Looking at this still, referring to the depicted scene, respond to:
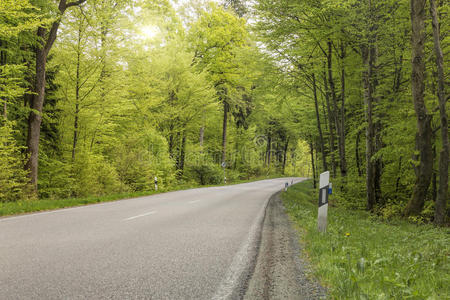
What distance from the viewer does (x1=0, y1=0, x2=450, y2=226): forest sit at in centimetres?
1077

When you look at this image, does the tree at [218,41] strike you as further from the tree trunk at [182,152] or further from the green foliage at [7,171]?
the green foliage at [7,171]

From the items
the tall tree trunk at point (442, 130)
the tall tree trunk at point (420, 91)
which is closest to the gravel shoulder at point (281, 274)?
Result: the tall tree trunk at point (442, 130)

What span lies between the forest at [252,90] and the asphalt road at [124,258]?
21.8 ft

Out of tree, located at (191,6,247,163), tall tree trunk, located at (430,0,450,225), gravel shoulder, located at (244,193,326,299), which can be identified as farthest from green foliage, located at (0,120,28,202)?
tree, located at (191,6,247,163)

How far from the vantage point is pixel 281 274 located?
3.83 meters

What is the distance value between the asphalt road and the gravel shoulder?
6.3 inches

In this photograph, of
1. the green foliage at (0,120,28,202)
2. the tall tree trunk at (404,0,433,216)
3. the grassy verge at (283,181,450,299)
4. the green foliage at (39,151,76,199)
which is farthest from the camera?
the green foliage at (39,151,76,199)

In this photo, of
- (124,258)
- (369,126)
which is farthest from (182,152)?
(124,258)

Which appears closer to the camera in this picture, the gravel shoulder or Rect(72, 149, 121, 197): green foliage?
the gravel shoulder

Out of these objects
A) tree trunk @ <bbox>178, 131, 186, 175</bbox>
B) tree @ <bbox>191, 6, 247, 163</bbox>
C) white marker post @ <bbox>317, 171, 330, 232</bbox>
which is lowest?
white marker post @ <bbox>317, 171, 330, 232</bbox>

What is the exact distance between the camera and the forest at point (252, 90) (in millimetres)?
10766

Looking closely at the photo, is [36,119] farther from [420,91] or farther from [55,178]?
[420,91]

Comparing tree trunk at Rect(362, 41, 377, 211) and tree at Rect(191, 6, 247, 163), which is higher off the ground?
tree at Rect(191, 6, 247, 163)

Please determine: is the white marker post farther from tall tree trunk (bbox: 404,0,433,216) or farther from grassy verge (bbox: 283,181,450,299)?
tall tree trunk (bbox: 404,0,433,216)
